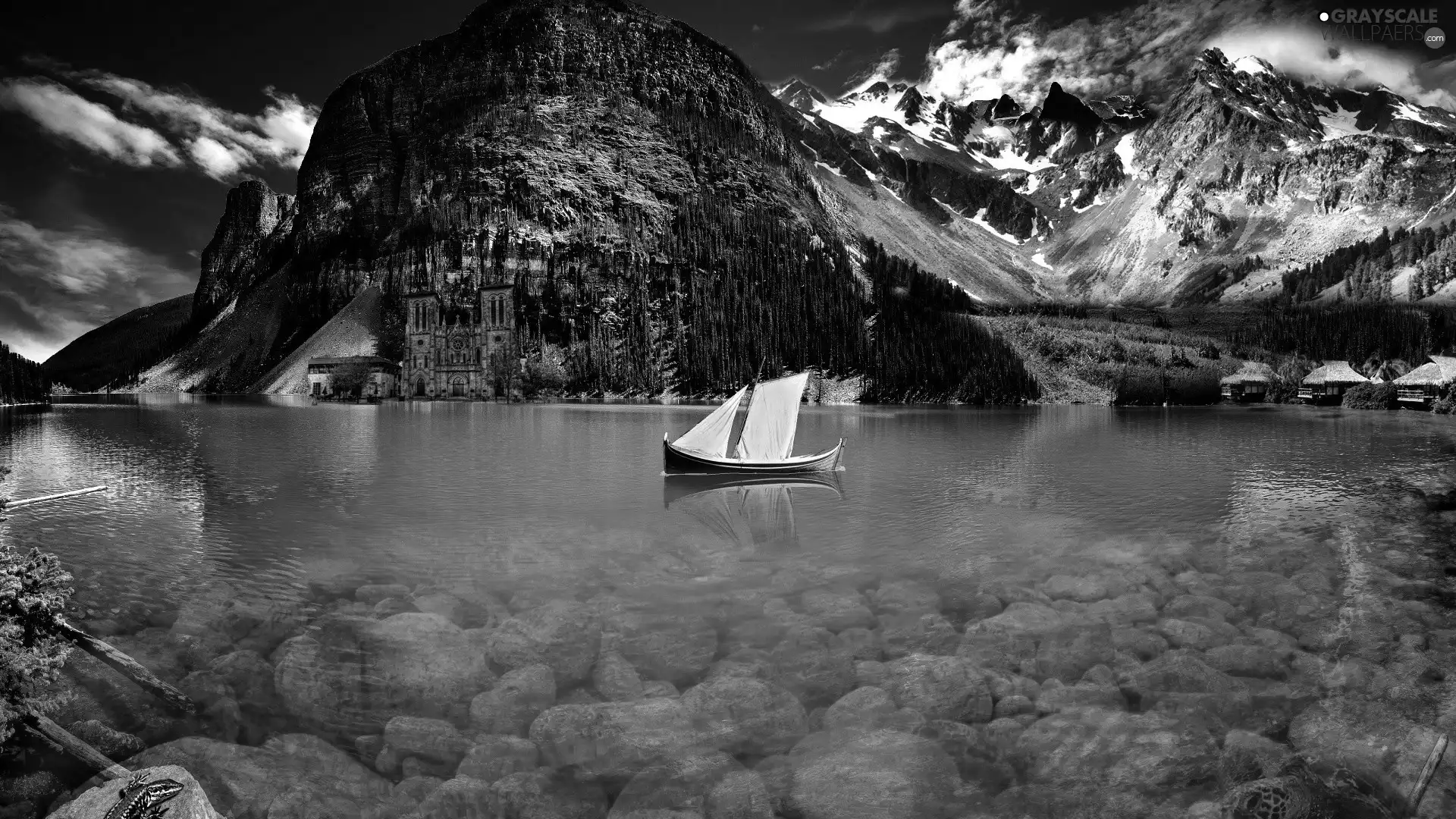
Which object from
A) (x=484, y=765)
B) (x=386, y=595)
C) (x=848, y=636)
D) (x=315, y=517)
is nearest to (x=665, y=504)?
(x=315, y=517)

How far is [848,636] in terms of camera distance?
13.8 metres

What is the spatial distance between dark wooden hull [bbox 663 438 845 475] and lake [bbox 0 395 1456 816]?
3.90 ft

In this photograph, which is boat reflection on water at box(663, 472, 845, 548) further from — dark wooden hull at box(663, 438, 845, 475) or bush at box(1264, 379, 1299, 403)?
bush at box(1264, 379, 1299, 403)

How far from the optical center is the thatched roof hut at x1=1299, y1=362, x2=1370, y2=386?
131m

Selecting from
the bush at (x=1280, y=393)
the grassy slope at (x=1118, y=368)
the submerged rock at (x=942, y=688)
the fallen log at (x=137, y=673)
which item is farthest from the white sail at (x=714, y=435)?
the bush at (x=1280, y=393)

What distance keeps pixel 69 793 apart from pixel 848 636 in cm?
1072

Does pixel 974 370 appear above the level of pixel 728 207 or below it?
below

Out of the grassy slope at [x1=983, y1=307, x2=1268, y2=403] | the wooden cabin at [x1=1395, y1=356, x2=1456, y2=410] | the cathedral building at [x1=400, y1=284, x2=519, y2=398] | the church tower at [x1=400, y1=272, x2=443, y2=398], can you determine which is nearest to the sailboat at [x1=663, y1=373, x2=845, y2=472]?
the wooden cabin at [x1=1395, y1=356, x2=1456, y2=410]

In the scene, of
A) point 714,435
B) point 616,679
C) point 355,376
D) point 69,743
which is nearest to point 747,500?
point 714,435

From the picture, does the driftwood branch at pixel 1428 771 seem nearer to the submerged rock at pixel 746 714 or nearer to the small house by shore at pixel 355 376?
the submerged rock at pixel 746 714

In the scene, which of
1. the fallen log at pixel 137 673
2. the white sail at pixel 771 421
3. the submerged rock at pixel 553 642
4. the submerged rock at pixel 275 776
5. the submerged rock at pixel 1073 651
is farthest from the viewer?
the white sail at pixel 771 421

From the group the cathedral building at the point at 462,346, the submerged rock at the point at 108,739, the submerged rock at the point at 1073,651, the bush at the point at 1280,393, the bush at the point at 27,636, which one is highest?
the cathedral building at the point at 462,346

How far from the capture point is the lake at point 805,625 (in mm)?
9602

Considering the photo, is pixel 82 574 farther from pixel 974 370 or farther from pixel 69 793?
pixel 974 370
